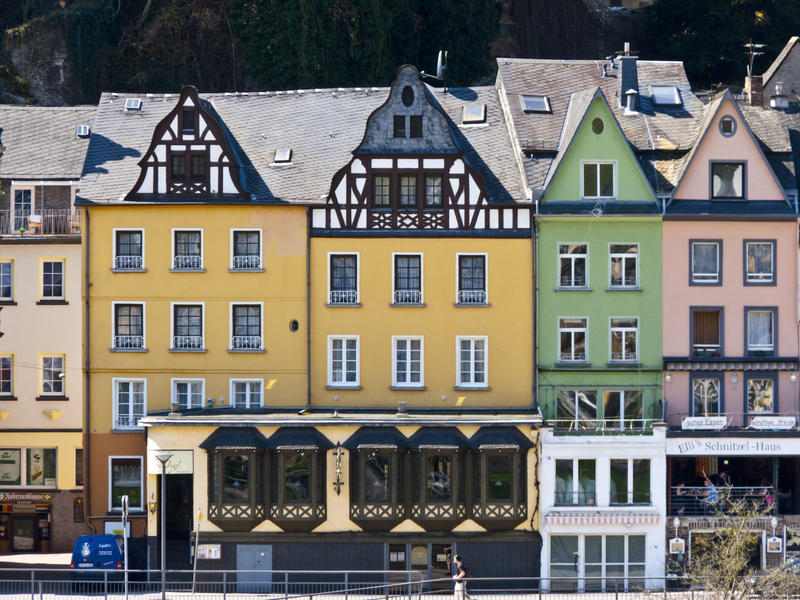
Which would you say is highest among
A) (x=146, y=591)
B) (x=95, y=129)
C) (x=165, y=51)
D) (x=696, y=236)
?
(x=165, y=51)

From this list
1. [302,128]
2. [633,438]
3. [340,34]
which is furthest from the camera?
[340,34]

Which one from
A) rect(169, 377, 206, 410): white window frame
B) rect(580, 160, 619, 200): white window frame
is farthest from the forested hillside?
rect(169, 377, 206, 410): white window frame

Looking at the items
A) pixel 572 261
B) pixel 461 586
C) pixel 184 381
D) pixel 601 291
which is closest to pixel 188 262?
pixel 184 381

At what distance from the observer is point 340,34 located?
78.2m

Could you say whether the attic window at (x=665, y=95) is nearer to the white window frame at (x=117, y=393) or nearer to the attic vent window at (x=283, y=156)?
the attic vent window at (x=283, y=156)

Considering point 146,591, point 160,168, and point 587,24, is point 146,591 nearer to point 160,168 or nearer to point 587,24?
point 160,168

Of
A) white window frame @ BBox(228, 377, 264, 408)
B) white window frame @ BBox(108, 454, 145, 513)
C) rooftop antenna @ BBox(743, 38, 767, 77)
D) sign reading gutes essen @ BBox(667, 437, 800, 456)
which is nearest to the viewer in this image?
sign reading gutes essen @ BBox(667, 437, 800, 456)

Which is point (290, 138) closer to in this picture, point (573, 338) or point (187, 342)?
point (187, 342)

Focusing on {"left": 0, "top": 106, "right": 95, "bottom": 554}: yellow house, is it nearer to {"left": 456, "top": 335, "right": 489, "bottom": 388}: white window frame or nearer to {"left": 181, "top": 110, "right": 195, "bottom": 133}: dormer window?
{"left": 181, "top": 110, "right": 195, "bottom": 133}: dormer window

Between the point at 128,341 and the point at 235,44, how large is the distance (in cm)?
2399

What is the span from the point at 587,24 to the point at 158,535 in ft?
148

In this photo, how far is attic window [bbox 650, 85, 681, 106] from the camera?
213ft

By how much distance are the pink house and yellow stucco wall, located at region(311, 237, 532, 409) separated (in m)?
5.66

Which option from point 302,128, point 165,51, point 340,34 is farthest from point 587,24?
point 302,128
